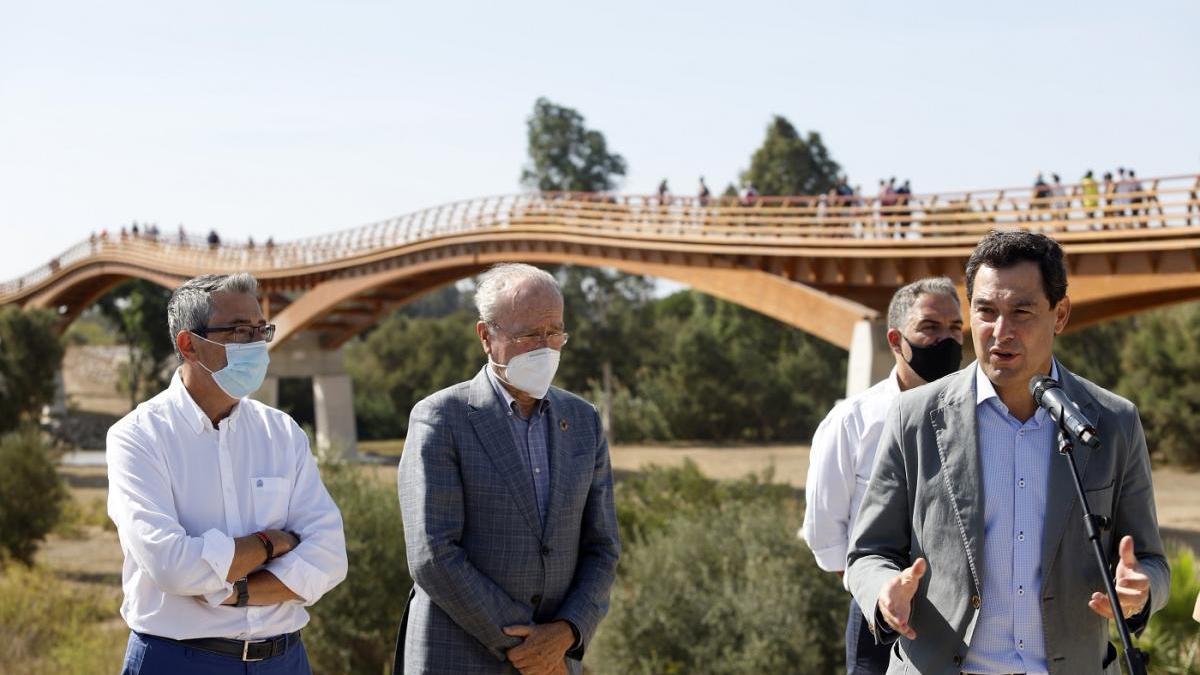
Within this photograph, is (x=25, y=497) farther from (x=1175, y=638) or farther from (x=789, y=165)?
(x=789, y=165)

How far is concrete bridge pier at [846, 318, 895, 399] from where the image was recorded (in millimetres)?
19344

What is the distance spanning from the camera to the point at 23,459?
18391 mm

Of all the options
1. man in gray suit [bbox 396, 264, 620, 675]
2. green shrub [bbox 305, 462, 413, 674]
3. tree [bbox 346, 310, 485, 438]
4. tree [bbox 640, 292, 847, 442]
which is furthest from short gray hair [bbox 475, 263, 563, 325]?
tree [bbox 346, 310, 485, 438]

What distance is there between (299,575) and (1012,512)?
1960mm

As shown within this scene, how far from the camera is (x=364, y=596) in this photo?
526 inches

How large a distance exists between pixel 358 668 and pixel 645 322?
31.3 metres

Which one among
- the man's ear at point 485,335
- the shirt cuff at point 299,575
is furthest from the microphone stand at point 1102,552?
the shirt cuff at point 299,575

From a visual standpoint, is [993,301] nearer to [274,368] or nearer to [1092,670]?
[1092,670]

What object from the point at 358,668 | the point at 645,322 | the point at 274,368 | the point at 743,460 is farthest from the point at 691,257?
the point at 645,322

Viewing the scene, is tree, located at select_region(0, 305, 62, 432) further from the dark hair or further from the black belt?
the dark hair

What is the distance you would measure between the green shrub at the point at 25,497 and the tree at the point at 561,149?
29578 millimetres

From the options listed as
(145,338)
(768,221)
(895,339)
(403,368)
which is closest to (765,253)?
(768,221)

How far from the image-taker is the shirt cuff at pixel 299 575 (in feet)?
11.2

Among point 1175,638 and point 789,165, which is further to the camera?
point 789,165
